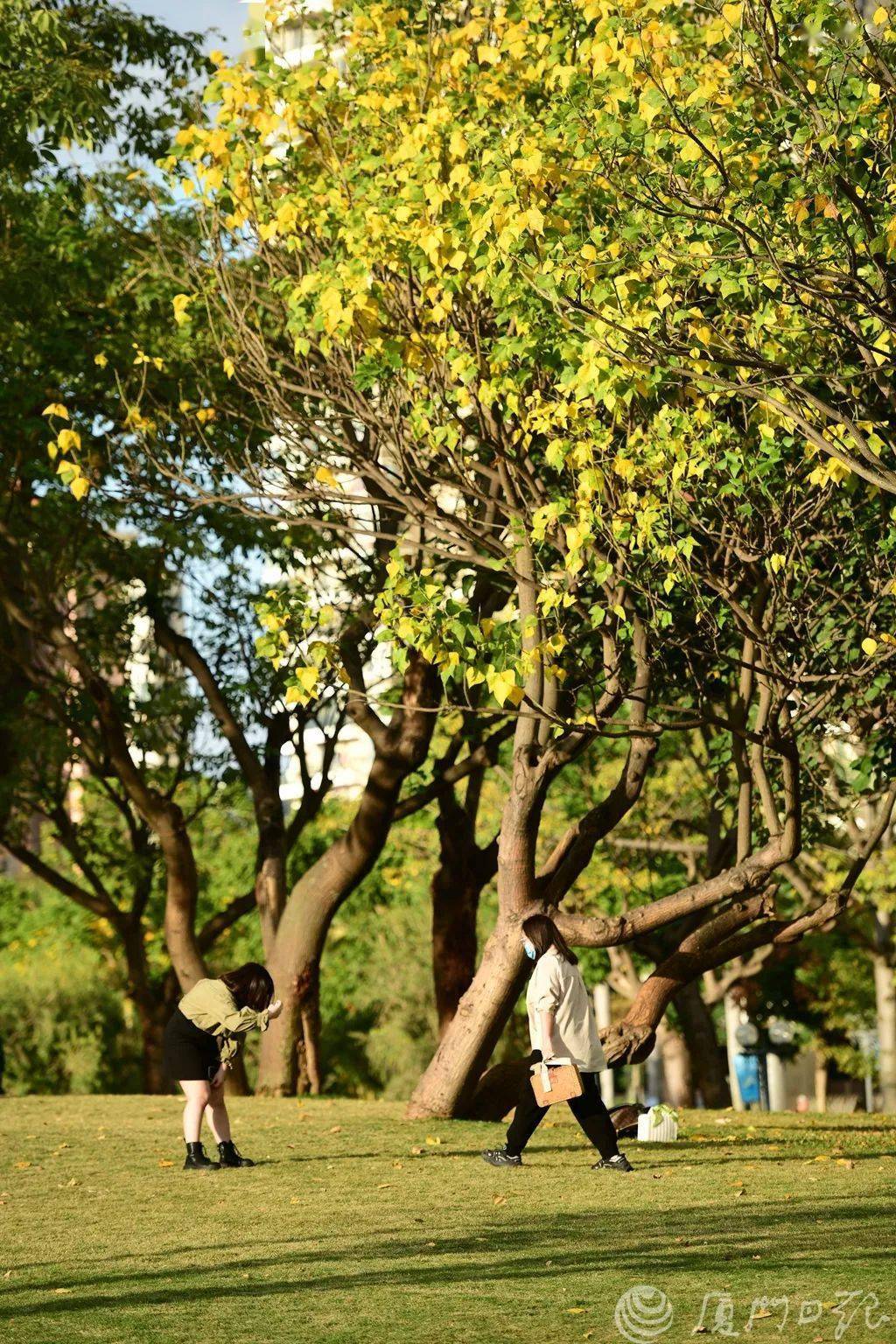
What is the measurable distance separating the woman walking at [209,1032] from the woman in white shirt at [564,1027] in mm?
1588

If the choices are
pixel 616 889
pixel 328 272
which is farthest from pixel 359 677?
pixel 616 889

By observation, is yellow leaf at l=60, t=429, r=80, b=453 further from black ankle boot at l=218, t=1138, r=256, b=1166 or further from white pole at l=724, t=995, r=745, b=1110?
white pole at l=724, t=995, r=745, b=1110

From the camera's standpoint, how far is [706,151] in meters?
8.84

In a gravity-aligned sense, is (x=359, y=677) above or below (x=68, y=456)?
below

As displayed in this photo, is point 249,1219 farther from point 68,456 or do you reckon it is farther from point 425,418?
point 68,456

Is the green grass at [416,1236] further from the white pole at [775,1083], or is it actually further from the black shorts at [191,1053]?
the white pole at [775,1083]

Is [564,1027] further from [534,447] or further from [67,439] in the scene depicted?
[67,439]

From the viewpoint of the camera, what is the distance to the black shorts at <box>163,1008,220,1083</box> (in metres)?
10.4

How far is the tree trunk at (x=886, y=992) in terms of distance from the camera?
27641 millimetres

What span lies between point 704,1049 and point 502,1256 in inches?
733

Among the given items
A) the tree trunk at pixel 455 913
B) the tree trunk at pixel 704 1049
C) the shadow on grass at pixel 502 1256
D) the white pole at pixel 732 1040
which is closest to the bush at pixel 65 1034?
the tree trunk at pixel 704 1049

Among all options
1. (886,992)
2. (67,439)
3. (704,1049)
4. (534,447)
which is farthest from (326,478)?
(886,992)

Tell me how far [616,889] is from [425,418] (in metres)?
17.5

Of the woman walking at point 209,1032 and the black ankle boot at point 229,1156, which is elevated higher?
the woman walking at point 209,1032
